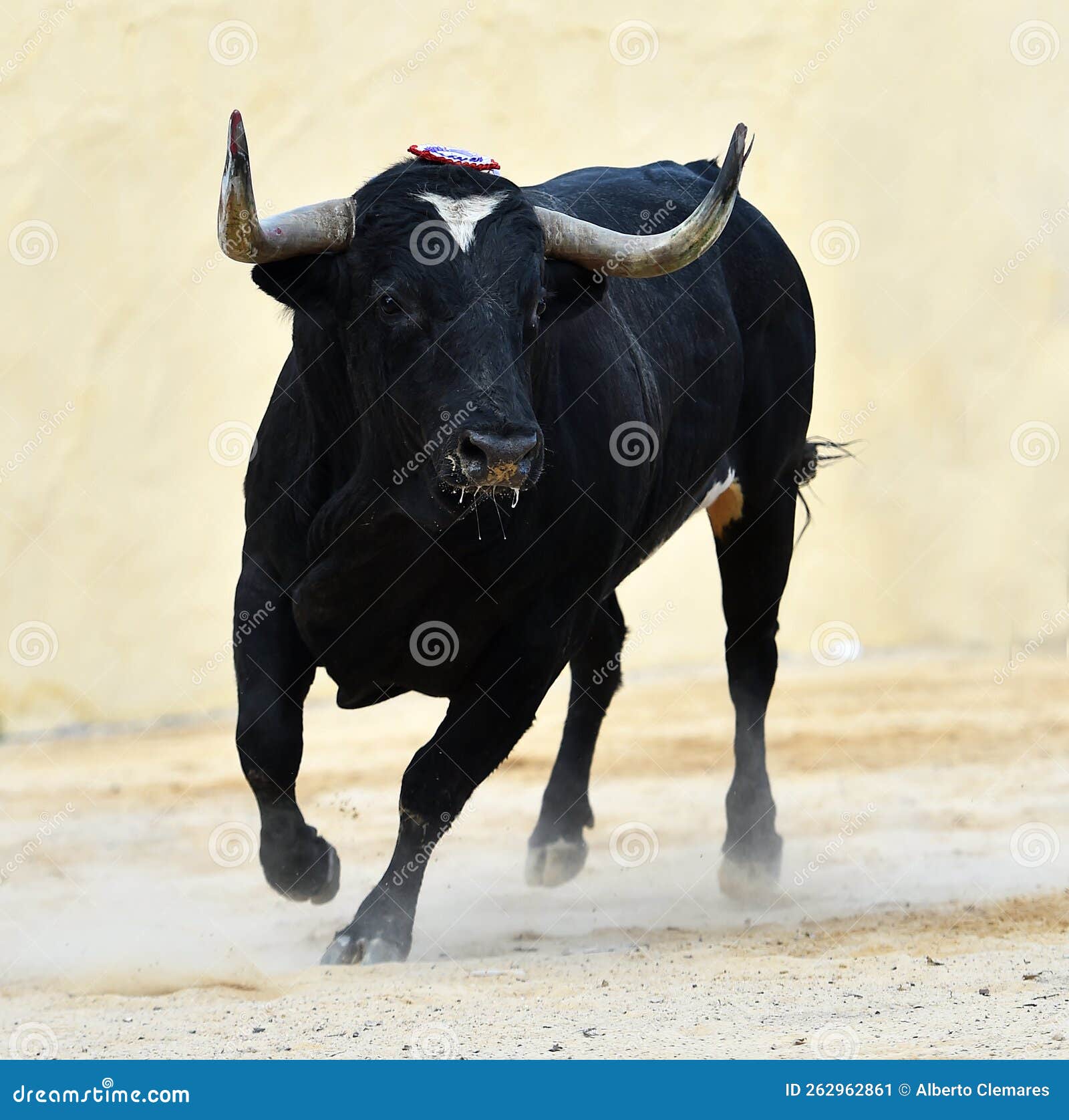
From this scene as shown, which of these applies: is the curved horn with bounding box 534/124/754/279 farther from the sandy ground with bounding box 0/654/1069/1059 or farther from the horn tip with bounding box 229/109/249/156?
the sandy ground with bounding box 0/654/1069/1059

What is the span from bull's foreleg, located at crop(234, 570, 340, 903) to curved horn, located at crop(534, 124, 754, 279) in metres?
1.42

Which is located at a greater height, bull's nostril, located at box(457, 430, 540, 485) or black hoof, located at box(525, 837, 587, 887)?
bull's nostril, located at box(457, 430, 540, 485)

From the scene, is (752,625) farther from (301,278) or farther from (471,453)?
(471,453)

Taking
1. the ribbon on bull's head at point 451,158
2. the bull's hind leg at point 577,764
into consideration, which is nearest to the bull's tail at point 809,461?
the bull's hind leg at point 577,764

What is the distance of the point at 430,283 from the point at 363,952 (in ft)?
6.39

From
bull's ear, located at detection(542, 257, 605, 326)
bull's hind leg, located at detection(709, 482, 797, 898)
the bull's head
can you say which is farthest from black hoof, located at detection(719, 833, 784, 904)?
the bull's head

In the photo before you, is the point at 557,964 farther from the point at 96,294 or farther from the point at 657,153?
the point at 657,153

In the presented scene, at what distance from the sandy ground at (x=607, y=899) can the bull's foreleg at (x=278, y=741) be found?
312 mm

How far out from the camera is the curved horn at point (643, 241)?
544cm

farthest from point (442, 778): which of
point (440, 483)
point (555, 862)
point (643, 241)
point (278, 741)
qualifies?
point (555, 862)

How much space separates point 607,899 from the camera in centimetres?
701

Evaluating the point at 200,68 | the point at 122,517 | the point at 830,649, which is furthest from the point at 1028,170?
the point at 122,517

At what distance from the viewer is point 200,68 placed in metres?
14.0

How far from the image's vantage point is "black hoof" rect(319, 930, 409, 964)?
5.20 meters
